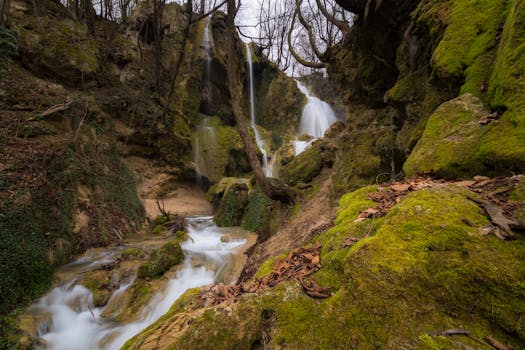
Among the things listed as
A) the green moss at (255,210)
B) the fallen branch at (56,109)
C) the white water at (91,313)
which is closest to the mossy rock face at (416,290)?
the white water at (91,313)

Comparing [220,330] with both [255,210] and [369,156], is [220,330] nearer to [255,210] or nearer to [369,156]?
[369,156]

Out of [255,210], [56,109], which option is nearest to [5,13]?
[56,109]

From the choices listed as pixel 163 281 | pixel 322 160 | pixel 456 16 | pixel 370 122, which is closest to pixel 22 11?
pixel 163 281

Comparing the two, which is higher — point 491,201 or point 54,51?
point 54,51

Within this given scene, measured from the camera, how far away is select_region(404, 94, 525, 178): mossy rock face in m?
2.39

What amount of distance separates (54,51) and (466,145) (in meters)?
15.7

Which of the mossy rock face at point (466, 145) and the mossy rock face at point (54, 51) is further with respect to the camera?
the mossy rock face at point (54, 51)

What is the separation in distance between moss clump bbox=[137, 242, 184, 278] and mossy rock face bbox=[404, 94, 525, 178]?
5831mm

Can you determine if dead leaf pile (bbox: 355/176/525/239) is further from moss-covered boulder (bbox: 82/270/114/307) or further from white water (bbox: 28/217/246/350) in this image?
moss-covered boulder (bbox: 82/270/114/307)

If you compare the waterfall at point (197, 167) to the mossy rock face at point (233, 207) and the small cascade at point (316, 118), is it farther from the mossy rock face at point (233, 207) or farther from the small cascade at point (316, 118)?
the small cascade at point (316, 118)

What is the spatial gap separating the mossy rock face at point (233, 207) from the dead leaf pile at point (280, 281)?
9541 mm

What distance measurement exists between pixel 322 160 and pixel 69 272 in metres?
8.72

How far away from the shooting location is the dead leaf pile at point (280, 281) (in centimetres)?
195

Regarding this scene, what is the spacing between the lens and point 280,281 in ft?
6.90
